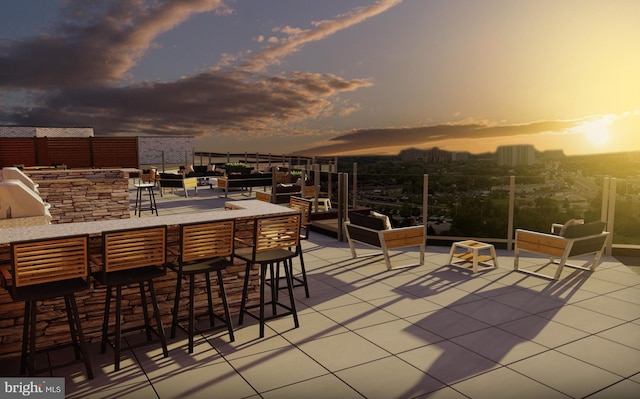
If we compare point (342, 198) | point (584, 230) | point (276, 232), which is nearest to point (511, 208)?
point (584, 230)

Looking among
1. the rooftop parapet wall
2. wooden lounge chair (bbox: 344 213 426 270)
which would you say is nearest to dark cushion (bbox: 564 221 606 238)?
wooden lounge chair (bbox: 344 213 426 270)

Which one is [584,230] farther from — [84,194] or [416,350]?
[84,194]

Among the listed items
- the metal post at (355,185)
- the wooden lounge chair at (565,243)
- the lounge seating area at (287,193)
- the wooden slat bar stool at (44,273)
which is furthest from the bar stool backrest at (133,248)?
the lounge seating area at (287,193)

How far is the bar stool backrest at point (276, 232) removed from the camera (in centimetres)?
501

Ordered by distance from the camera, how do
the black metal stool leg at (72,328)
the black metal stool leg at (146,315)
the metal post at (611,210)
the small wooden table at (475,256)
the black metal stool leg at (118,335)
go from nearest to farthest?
the black metal stool leg at (118,335) < the black metal stool leg at (72,328) < the black metal stool leg at (146,315) < the small wooden table at (475,256) < the metal post at (611,210)

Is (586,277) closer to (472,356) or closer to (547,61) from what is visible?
(472,356)

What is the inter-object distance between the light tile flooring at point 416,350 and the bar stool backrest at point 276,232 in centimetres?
90

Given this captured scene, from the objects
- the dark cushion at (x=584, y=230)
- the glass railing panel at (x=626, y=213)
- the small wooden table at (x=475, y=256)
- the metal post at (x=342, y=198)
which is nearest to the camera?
the dark cushion at (x=584, y=230)

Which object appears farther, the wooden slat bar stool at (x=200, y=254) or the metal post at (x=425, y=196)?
the metal post at (x=425, y=196)

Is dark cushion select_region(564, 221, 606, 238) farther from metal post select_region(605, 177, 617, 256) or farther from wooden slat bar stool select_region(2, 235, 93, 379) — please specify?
wooden slat bar stool select_region(2, 235, 93, 379)

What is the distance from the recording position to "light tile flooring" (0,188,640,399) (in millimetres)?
3893

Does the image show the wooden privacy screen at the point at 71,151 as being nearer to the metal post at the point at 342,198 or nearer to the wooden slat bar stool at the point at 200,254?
the metal post at the point at 342,198

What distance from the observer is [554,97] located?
925 inches

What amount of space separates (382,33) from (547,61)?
25.2 ft
